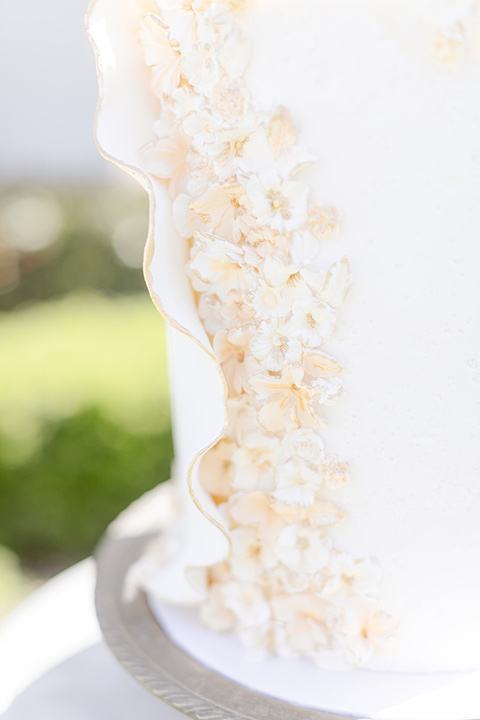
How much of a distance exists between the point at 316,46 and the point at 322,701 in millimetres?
749

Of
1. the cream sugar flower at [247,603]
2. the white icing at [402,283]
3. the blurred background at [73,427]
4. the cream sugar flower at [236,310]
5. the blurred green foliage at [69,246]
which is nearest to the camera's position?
the white icing at [402,283]

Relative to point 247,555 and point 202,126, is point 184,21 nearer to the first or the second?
point 202,126

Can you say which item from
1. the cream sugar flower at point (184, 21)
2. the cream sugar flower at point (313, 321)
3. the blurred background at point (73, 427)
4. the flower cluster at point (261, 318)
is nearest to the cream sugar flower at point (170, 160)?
the flower cluster at point (261, 318)

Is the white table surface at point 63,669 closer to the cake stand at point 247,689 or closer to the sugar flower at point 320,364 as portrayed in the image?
the cake stand at point 247,689

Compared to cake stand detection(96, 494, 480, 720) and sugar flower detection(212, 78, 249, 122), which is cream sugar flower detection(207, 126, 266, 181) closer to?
sugar flower detection(212, 78, 249, 122)

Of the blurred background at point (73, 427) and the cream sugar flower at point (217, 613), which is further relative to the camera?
the blurred background at point (73, 427)

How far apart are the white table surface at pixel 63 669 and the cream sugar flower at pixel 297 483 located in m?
0.48

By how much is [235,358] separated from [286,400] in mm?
89

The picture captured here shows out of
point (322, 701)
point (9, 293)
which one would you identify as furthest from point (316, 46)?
point (9, 293)

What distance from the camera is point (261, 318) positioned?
774 mm

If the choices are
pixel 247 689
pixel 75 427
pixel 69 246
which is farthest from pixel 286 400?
pixel 69 246

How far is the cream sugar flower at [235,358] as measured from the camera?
2.64 ft

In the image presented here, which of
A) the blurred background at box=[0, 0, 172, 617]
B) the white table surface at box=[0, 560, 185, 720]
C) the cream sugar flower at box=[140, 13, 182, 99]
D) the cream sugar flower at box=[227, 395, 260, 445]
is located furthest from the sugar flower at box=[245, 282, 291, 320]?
the blurred background at box=[0, 0, 172, 617]

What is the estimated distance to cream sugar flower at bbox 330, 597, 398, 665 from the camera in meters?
0.83
